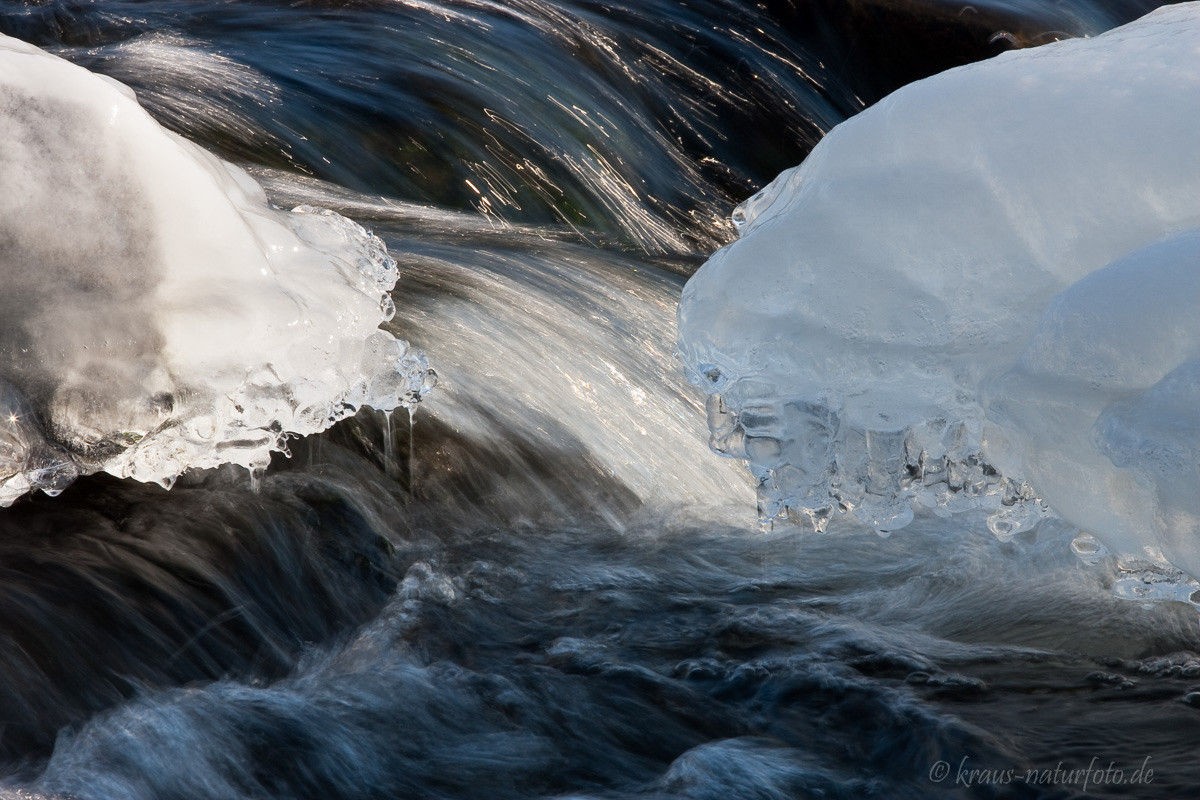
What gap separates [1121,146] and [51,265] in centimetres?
249

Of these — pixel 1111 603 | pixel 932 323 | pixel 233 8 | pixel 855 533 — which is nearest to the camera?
pixel 932 323

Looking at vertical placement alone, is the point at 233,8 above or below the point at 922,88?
below

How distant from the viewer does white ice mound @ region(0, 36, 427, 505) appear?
9.54 feet

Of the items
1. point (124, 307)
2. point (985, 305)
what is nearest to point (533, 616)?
point (124, 307)

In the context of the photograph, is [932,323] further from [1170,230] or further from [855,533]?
[855,533]

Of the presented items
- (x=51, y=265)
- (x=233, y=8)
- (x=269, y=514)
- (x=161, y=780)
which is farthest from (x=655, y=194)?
(x=161, y=780)

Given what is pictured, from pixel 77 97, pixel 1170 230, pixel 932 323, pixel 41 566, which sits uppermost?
pixel 1170 230

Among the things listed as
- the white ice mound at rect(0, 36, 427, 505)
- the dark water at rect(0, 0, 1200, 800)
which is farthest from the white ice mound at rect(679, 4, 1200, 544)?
the white ice mound at rect(0, 36, 427, 505)

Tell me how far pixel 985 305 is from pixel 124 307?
2.07m

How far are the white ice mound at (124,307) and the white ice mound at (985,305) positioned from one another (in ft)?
3.83

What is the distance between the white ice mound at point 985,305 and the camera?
2.19 meters

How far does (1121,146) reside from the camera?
7.82ft

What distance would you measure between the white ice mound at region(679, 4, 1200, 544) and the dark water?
551 millimetres

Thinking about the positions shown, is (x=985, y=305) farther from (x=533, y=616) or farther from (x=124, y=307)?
(x=124, y=307)
